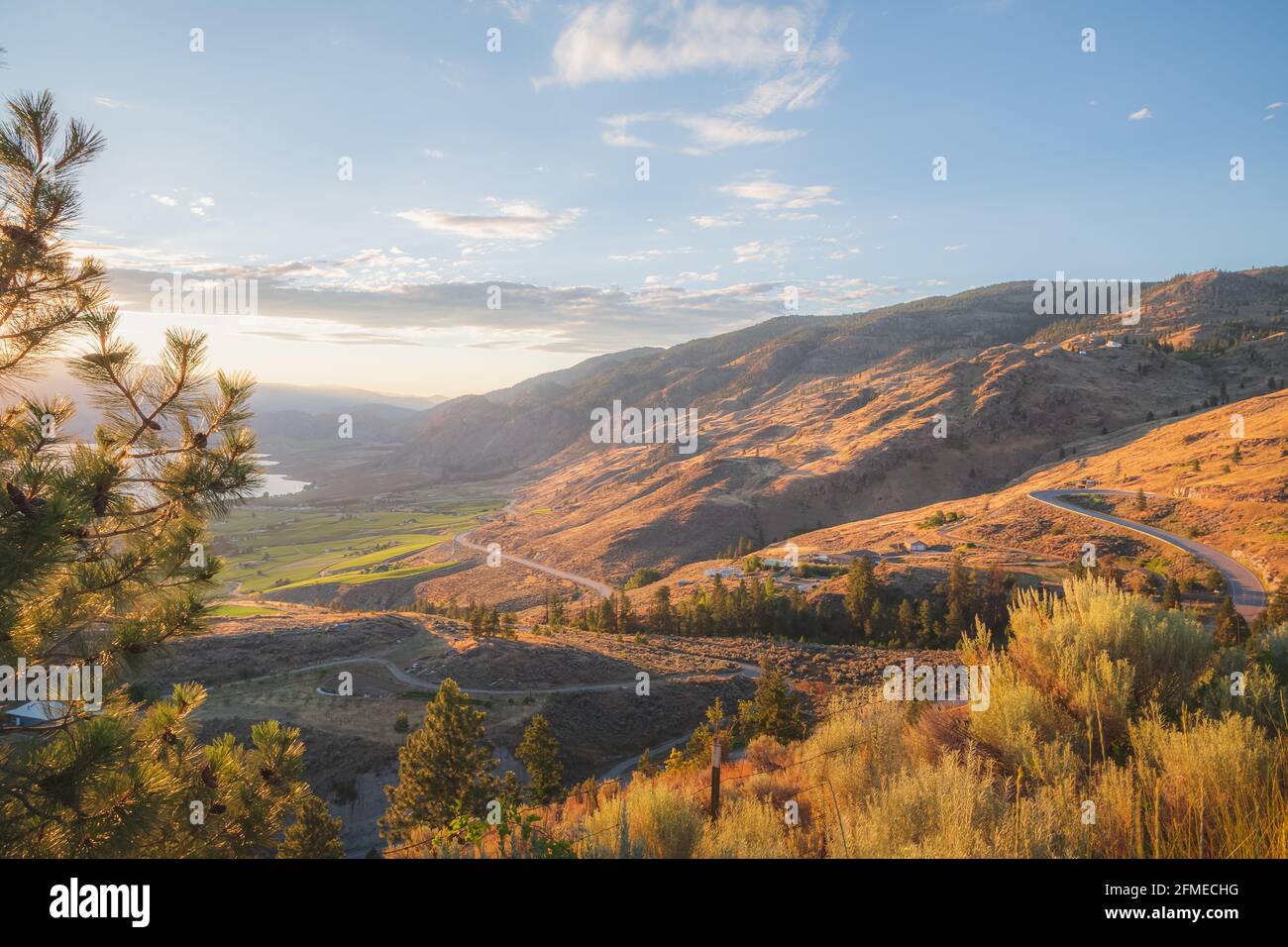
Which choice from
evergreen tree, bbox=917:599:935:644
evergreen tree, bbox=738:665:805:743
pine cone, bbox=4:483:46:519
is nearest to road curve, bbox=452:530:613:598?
evergreen tree, bbox=917:599:935:644

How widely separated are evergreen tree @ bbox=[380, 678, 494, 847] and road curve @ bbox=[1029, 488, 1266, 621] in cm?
4646

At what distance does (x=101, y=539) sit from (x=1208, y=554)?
69693 mm

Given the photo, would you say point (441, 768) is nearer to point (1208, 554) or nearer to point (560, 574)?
point (1208, 554)

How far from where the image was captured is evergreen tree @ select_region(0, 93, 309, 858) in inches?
199

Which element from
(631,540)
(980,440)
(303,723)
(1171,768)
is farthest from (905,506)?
(1171,768)

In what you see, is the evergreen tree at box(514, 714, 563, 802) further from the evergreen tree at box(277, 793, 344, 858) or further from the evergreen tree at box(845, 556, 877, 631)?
the evergreen tree at box(845, 556, 877, 631)

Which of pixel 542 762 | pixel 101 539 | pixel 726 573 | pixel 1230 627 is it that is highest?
pixel 101 539

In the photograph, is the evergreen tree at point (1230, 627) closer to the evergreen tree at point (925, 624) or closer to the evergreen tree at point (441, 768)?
the evergreen tree at point (925, 624)

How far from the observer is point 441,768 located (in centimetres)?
2272

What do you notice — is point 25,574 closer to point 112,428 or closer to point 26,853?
point 112,428

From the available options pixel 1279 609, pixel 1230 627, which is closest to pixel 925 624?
pixel 1230 627

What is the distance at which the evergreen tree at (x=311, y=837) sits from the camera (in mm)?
15648
